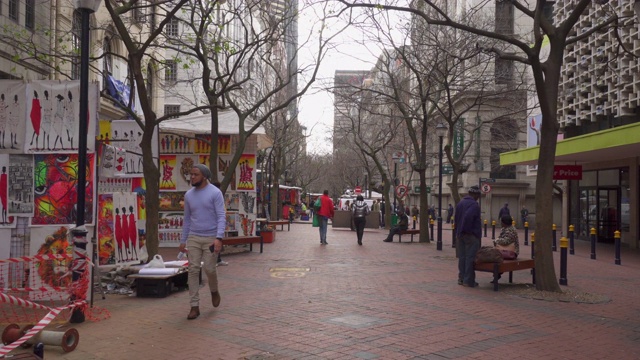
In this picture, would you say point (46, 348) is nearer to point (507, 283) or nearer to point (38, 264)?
point (38, 264)

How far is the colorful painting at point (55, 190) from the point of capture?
8.86m

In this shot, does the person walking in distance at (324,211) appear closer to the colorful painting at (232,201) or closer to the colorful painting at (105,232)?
the colorful painting at (232,201)

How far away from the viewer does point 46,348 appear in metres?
6.16

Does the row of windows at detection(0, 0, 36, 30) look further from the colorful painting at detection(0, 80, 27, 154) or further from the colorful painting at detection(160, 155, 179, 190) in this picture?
the colorful painting at detection(0, 80, 27, 154)

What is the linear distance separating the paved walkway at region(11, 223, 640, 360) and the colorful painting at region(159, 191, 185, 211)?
22.4ft

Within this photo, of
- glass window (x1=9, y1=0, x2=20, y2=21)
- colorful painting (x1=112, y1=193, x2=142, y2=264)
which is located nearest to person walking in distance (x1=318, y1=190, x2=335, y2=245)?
colorful painting (x1=112, y1=193, x2=142, y2=264)

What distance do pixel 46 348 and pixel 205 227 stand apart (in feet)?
7.79

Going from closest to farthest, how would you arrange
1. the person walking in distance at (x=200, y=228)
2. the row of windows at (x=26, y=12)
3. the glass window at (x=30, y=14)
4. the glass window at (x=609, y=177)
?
the person walking in distance at (x=200, y=228) → the row of windows at (x=26, y=12) → the glass window at (x=30, y=14) → the glass window at (x=609, y=177)

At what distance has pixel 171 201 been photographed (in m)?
19.1

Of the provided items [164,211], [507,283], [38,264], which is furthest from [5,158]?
[164,211]

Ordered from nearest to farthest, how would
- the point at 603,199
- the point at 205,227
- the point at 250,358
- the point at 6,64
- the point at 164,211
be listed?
the point at 250,358
the point at 205,227
the point at 6,64
the point at 164,211
the point at 603,199

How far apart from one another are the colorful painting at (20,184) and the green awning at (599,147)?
14419mm

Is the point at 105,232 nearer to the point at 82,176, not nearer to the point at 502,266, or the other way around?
the point at 82,176

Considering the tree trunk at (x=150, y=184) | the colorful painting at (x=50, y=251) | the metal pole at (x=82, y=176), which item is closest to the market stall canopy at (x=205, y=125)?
the tree trunk at (x=150, y=184)
